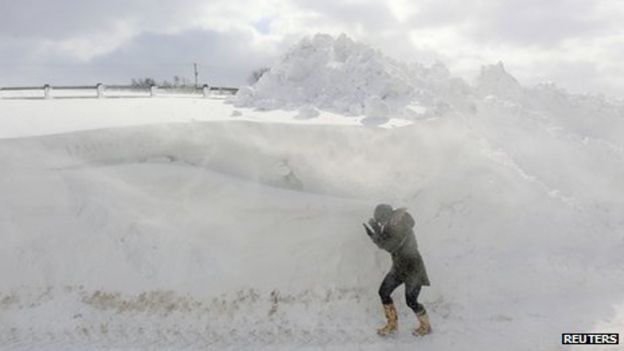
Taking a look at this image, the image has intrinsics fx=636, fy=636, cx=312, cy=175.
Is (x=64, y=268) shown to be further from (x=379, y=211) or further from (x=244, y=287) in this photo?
(x=379, y=211)

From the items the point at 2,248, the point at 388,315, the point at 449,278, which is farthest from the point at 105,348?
the point at 449,278

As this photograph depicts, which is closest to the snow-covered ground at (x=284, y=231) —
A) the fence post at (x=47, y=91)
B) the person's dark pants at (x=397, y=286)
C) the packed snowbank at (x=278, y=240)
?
the packed snowbank at (x=278, y=240)

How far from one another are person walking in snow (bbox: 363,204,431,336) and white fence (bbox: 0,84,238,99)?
8.65 meters

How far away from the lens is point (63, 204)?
28.0 ft

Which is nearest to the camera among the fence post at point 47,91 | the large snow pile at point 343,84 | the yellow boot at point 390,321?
the yellow boot at point 390,321

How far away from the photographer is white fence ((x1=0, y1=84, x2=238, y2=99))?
1530 cm

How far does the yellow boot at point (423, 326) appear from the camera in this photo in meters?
7.56

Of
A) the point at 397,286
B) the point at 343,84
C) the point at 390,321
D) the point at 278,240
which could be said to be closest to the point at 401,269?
the point at 397,286

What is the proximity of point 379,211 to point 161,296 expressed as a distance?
2.85 m

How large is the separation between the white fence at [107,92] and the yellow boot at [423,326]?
924cm

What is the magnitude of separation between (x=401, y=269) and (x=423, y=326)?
72 centimetres

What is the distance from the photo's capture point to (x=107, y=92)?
16.1 m

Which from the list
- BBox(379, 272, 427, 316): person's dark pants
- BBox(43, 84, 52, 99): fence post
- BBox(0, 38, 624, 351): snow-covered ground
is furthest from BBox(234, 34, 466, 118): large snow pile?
BBox(43, 84, 52, 99): fence post

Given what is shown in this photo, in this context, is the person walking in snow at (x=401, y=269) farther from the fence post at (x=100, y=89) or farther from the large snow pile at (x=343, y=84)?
the fence post at (x=100, y=89)
